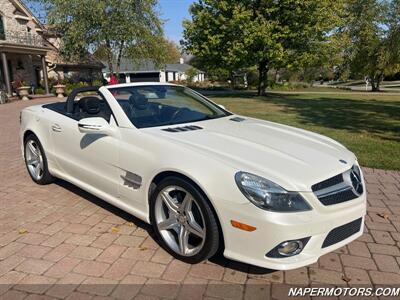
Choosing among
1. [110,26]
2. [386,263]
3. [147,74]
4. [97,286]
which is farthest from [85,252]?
[147,74]

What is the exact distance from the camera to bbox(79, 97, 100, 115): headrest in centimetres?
434

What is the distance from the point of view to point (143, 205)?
3.39 meters

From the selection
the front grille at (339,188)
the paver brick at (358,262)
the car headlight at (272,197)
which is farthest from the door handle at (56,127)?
the paver brick at (358,262)

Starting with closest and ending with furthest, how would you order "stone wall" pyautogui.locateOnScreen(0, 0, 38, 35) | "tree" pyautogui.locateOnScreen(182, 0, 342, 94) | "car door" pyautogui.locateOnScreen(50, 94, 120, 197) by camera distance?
"car door" pyautogui.locateOnScreen(50, 94, 120, 197), "tree" pyautogui.locateOnScreen(182, 0, 342, 94), "stone wall" pyautogui.locateOnScreen(0, 0, 38, 35)

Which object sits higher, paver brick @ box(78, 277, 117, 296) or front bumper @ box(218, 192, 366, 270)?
front bumper @ box(218, 192, 366, 270)

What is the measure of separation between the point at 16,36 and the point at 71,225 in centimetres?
2830

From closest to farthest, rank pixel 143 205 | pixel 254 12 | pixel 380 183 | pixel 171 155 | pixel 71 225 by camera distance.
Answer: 1. pixel 171 155
2. pixel 143 205
3. pixel 71 225
4. pixel 380 183
5. pixel 254 12

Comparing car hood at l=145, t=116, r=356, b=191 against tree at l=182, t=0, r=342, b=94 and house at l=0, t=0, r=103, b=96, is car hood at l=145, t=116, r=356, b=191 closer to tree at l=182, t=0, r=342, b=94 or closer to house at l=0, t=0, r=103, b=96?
tree at l=182, t=0, r=342, b=94

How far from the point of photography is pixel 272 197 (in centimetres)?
259

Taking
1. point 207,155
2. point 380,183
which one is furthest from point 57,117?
point 380,183

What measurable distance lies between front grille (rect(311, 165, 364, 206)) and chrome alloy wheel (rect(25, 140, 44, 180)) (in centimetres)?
382

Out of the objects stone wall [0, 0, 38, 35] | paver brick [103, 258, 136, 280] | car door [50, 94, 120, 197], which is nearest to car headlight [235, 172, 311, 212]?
paver brick [103, 258, 136, 280]

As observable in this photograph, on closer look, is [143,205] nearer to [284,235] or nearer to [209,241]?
[209,241]

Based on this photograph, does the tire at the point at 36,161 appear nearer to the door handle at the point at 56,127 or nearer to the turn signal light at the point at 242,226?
the door handle at the point at 56,127
